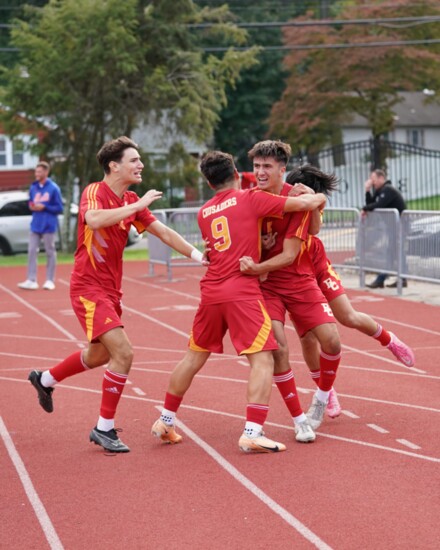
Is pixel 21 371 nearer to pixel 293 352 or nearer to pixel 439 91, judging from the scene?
pixel 293 352

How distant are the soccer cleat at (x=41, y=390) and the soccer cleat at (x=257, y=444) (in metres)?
1.60

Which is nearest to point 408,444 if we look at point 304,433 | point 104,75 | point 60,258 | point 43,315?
point 304,433

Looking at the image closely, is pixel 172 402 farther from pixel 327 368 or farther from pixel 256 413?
pixel 327 368

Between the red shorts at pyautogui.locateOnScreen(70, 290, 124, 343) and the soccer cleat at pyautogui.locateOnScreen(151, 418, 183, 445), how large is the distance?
0.70 metres

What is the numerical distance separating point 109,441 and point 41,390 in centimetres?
89

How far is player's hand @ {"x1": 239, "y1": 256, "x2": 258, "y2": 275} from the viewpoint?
7.07 m

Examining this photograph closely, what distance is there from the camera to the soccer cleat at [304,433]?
7348 mm

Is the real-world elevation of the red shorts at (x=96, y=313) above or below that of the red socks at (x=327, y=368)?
above

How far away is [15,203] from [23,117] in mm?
2556

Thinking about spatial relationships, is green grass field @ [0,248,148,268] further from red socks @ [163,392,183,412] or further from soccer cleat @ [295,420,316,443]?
soccer cleat @ [295,420,316,443]

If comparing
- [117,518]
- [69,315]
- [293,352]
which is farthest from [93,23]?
[117,518]

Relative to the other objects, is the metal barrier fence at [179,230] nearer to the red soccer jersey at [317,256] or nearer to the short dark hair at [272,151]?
the red soccer jersey at [317,256]

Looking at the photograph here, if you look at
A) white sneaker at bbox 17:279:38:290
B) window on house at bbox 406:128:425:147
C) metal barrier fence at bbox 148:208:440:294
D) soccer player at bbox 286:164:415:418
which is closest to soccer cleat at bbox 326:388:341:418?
soccer player at bbox 286:164:415:418

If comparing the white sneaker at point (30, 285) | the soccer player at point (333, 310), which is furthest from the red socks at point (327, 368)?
the white sneaker at point (30, 285)
